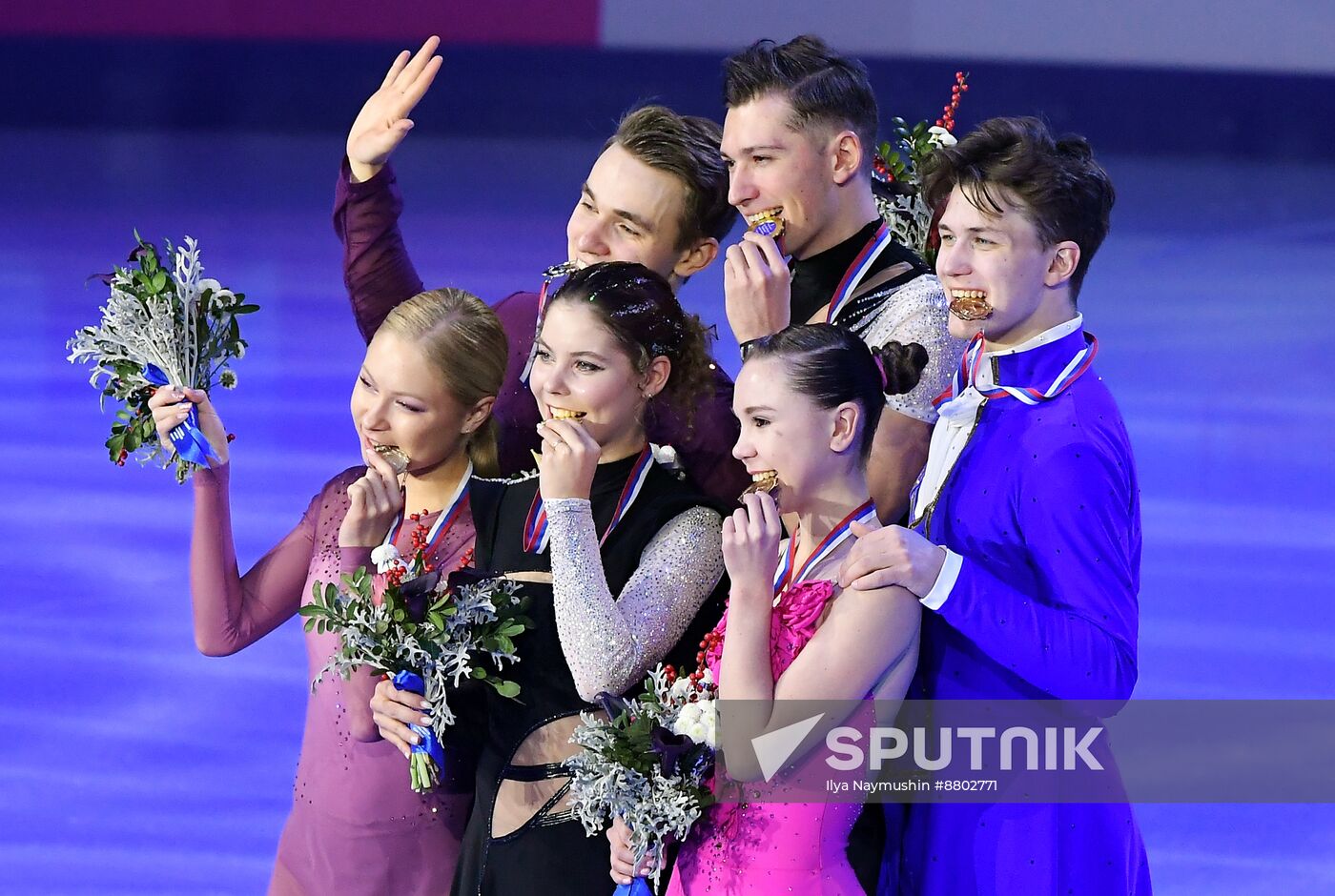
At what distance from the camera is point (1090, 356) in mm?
2590

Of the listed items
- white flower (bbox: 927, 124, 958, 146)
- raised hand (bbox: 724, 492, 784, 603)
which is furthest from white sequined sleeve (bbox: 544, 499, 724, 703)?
white flower (bbox: 927, 124, 958, 146)

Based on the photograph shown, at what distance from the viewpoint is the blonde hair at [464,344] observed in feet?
9.99

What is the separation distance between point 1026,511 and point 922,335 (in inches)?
19.3

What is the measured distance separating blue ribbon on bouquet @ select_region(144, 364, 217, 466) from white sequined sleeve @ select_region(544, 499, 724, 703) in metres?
0.75

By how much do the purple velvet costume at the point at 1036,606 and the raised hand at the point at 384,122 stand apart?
1.32 meters

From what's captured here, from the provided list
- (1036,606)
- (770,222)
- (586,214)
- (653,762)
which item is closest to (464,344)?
(586,214)

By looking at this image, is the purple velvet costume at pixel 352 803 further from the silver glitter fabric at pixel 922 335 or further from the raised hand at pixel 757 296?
the silver glitter fabric at pixel 922 335

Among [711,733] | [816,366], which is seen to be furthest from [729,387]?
[711,733]

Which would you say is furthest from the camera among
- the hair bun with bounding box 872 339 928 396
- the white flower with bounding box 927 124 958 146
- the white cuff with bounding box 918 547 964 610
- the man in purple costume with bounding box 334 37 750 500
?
the white flower with bounding box 927 124 958 146

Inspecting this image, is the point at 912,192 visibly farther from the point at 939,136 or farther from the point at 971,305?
the point at 971,305

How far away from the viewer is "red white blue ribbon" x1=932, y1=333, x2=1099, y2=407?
2.53 m

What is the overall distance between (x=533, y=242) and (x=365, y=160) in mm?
6830

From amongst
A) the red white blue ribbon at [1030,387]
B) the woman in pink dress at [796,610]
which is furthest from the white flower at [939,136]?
the woman in pink dress at [796,610]

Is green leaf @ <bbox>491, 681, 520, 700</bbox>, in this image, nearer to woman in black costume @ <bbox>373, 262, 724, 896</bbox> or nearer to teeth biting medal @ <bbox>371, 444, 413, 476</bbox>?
woman in black costume @ <bbox>373, 262, 724, 896</bbox>
